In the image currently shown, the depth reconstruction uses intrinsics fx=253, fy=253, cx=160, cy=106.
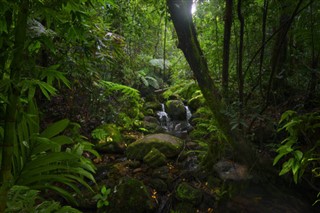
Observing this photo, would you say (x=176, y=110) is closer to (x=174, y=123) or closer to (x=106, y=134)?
(x=174, y=123)

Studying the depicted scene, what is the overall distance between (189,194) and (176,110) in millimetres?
3804

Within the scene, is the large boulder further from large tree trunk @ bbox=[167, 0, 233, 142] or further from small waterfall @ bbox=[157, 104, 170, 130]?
small waterfall @ bbox=[157, 104, 170, 130]

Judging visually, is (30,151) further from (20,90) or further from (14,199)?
(20,90)

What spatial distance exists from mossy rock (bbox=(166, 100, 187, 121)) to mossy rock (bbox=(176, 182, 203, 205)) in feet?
11.6

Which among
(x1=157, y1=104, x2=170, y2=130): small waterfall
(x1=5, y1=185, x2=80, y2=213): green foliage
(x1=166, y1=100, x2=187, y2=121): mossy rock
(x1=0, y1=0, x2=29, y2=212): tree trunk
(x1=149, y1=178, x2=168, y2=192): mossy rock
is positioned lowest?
(x1=149, y1=178, x2=168, y2=192): mossy rock

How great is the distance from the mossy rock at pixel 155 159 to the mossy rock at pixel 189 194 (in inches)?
28.5

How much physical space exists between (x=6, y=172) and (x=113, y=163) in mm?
3114

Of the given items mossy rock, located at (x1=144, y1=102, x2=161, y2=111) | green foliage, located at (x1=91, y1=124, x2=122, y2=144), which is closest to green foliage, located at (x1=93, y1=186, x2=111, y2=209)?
green foliage, located at (x1=91, y1=124, x2=122, y2=144)

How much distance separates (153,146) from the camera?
14.1 feet

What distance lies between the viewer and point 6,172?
3.57 ft

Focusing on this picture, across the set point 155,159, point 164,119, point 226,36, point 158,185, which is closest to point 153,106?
point 164,119

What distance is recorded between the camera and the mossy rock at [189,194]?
3.11 m

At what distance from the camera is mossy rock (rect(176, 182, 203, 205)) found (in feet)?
10.2

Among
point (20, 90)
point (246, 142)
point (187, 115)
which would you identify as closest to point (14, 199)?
point (20, 90)
